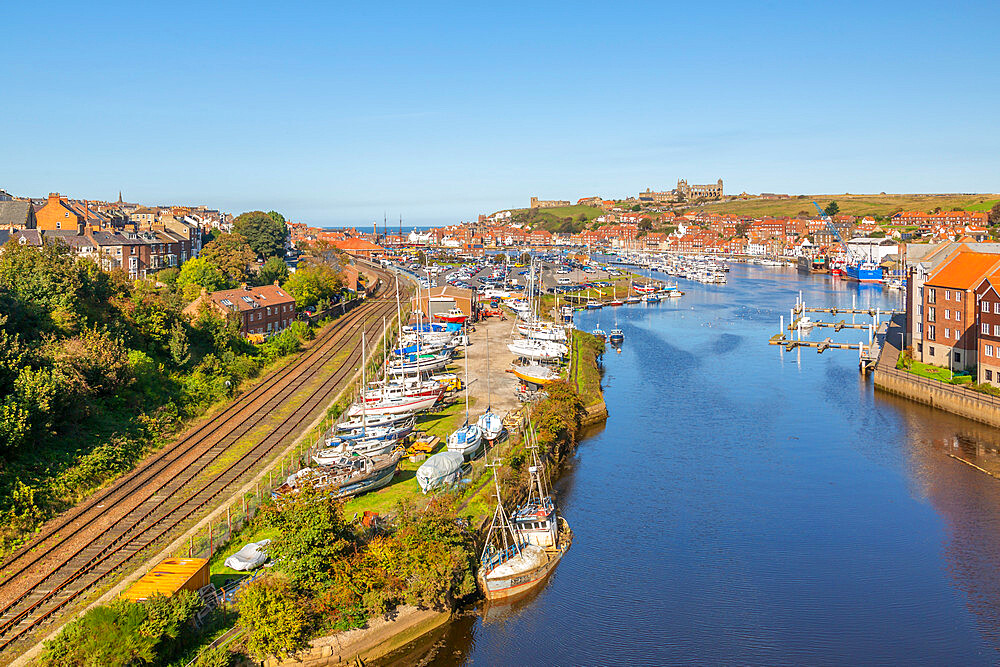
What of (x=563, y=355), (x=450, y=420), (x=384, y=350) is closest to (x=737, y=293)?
(x=563, y=355)

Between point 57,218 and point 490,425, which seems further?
point 57,218

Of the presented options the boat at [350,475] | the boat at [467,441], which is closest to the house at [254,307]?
the boat at [467,441]

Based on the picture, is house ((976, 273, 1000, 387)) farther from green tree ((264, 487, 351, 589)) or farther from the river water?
green tree ((264, 487, 351, 589))

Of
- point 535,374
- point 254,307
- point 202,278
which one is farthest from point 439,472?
point 202,278

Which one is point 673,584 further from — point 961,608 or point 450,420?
point 450,420

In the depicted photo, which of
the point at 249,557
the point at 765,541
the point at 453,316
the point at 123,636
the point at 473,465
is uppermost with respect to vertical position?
the point at 453,316

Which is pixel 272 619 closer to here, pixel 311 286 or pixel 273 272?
pixel 311 286

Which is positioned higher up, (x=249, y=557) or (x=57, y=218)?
(x=57, y=218)
